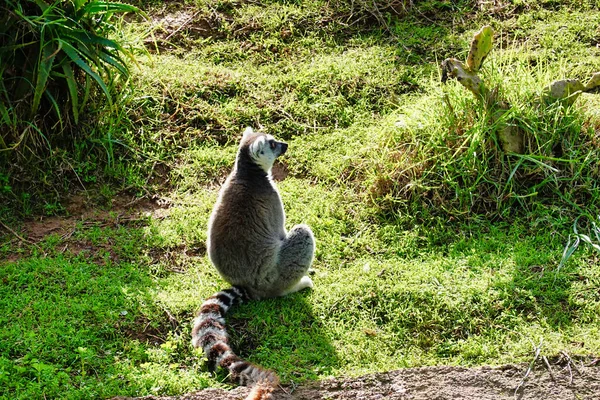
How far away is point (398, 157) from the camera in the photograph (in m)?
6.72

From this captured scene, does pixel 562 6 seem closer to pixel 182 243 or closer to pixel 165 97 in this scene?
pixel 165 97

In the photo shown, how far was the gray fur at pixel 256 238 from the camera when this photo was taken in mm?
5453

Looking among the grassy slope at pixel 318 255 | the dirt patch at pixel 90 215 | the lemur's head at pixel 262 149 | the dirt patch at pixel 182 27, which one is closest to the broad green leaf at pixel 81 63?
the grassy slope at pixel 318 255

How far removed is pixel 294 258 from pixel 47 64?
3.01m

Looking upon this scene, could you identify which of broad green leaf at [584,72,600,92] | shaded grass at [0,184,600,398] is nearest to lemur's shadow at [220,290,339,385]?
shaded grass at [0,184,600,398]

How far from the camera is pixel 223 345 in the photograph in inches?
191

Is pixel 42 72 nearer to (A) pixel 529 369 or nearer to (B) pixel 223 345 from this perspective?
(B) pixel 223 345

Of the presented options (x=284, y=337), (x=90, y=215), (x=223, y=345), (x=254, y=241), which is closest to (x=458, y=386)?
(x=284, y=337)

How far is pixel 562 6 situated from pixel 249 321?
6301 mm

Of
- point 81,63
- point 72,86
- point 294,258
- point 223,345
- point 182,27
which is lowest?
point 223,345

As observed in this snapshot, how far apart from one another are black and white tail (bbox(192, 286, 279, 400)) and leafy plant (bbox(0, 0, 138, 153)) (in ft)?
8.62

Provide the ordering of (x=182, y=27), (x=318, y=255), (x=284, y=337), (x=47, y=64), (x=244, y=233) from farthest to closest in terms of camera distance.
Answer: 1. (x=182, y=27)
2. (x=47, y=64)
3. (x=318, y=255)
4. (x=244, y=233)
5. (x=284, y=337)

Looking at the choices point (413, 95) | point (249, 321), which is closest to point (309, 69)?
point (413, 95)

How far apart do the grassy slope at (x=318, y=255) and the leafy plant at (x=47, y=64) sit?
76cm
